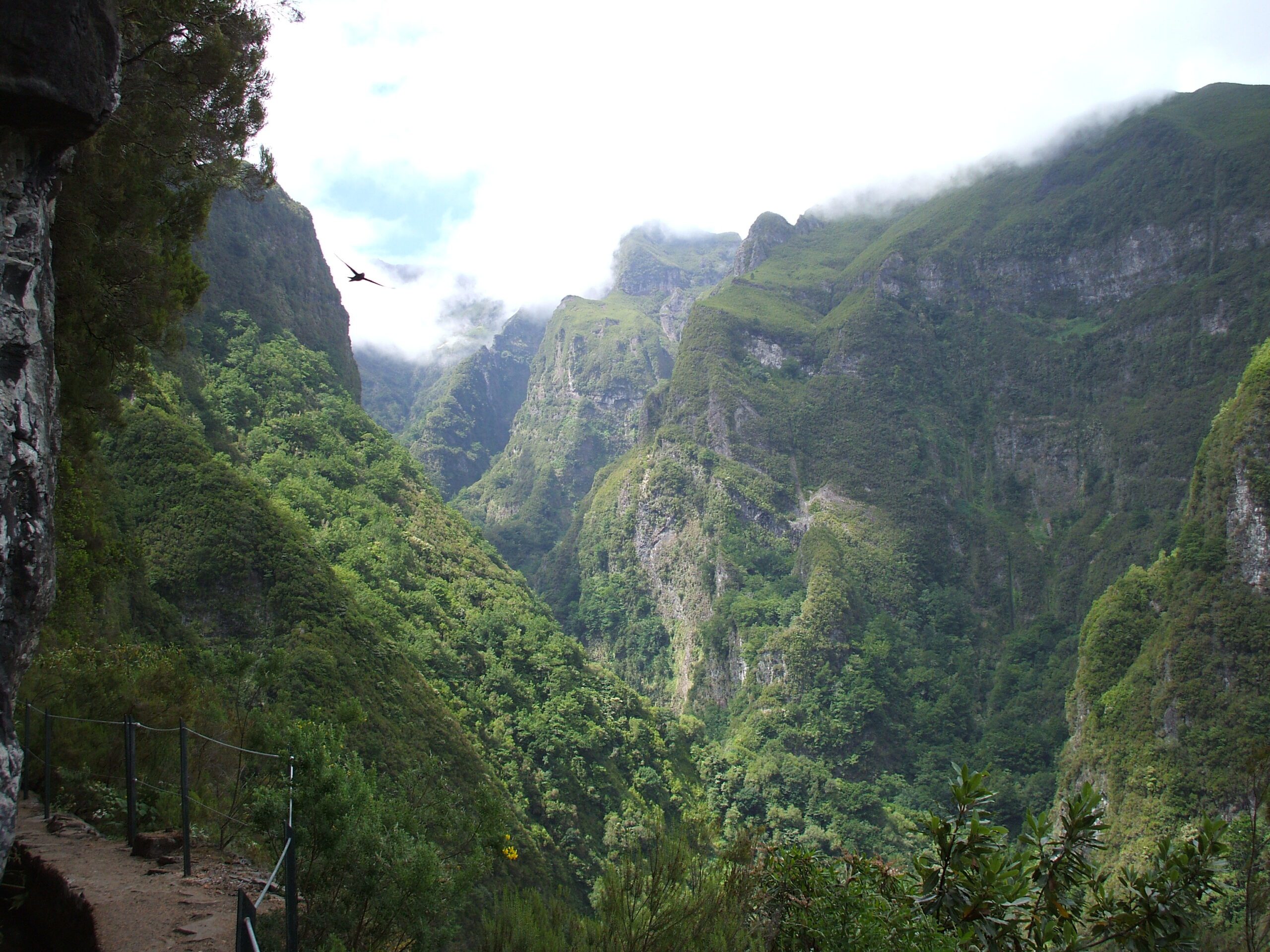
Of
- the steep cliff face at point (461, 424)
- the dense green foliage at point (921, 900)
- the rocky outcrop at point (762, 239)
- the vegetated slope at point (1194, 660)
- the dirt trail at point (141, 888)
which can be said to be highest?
the rocky outcrop at point (762, 239)

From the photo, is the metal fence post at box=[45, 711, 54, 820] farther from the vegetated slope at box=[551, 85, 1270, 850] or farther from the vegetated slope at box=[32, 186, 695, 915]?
the vegetated slope at box=[551, 85, 1270, 850]

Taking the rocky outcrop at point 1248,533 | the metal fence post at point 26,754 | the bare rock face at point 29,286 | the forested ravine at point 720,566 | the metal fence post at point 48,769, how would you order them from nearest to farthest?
the bare rock face at point 29,286
the metal fence post at point 48,769
the metal fence post at point 26,754
the forested ravine at point 720,566
the rocky outcrop at point 1248,533

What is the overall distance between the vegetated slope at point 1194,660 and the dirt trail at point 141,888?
55205 mm

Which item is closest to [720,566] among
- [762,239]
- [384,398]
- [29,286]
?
[762,239]

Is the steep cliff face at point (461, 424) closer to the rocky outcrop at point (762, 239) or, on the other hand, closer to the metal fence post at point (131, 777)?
the rocky outcrop at point (762, 239)

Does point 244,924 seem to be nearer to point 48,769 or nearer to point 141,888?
point 141,888

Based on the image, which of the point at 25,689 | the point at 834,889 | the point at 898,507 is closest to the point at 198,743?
the point at 25,689

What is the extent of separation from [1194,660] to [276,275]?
229 ft

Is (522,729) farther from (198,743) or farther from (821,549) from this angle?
(821,549)

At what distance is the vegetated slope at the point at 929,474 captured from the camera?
256 ft

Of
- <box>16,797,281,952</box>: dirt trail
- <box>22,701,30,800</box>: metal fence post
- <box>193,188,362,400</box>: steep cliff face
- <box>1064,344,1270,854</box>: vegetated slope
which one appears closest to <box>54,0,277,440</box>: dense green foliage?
<box>22,701,30,800</box>: metal fence post

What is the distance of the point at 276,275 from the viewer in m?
55.6

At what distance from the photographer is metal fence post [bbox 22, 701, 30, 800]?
973 cm

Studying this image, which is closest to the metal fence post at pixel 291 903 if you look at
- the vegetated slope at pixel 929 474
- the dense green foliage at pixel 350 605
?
the dense green foliage at pixel 350 605
